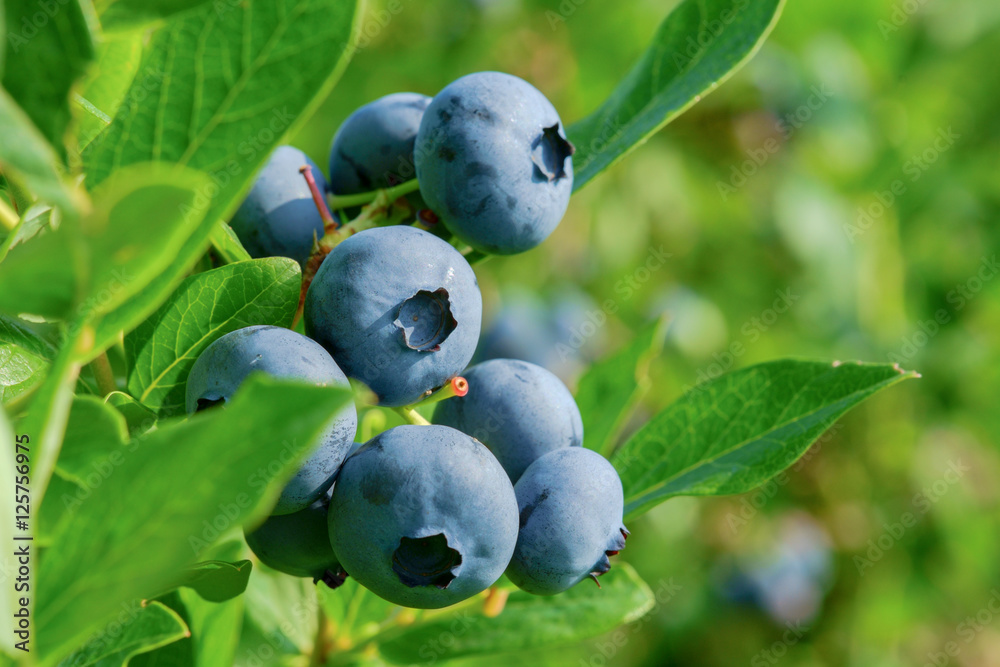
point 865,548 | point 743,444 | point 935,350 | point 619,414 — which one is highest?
point 743,444

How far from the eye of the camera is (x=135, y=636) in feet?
2.08

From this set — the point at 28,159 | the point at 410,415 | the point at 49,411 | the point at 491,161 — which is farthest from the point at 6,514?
the point at 491,161

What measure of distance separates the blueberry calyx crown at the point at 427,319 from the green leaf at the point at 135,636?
0.87ft

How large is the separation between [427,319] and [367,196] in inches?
8.6

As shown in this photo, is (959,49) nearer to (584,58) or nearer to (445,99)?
(584,58)

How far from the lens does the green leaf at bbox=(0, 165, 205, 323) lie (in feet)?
1.27

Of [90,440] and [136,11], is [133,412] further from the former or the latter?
[136,11]

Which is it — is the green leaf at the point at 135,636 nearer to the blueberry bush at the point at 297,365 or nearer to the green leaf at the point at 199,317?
the blueberry bush at the point at 297,365

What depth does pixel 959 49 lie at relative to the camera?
308cm

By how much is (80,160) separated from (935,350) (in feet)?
10.2

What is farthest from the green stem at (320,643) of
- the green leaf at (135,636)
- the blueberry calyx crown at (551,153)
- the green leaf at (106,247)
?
the green leaf at (106,247)

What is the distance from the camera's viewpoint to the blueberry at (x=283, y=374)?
60 centimetres

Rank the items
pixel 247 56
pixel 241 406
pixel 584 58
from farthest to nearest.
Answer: pixel 584 58 → pixel 247 56 → pixel 241 406

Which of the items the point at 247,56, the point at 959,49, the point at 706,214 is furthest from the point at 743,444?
the point at 959,49
